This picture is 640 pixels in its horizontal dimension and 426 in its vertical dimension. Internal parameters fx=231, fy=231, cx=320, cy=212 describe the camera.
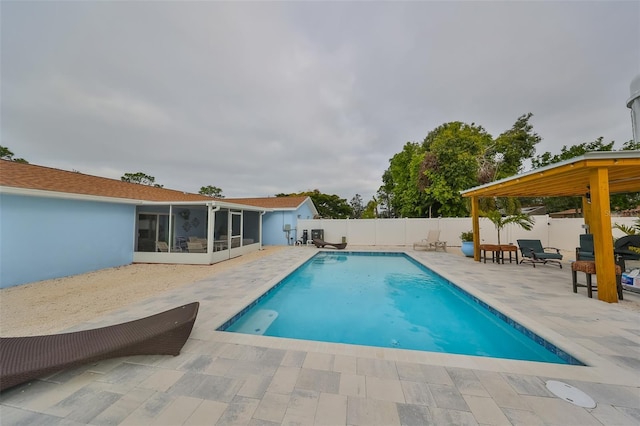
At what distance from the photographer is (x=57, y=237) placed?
22.7 feet

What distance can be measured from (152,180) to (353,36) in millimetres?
38453

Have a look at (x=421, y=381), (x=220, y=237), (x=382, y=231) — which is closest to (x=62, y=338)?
(x=421, y=381)

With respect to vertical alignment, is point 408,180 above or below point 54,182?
above

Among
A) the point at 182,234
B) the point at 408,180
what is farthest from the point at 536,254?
the point at 408,180

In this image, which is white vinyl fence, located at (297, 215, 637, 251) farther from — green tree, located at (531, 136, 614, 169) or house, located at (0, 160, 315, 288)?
house, located at (0, 160, 315, 288)

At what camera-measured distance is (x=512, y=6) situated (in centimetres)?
682

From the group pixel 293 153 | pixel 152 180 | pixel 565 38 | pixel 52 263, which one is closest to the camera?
pixel 52 263

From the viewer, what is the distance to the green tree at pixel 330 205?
1328 inches

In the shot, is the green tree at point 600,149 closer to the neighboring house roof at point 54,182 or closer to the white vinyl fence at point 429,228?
the white vinyl fence at point 429,228

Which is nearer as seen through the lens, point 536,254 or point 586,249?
point 586,249

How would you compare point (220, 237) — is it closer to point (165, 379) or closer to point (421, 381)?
point (165, 379)

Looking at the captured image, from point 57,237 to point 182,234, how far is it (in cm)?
416

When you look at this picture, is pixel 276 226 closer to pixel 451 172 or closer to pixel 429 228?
pixel 429 228

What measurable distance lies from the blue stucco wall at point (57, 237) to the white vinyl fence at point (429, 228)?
1016 centimetres
